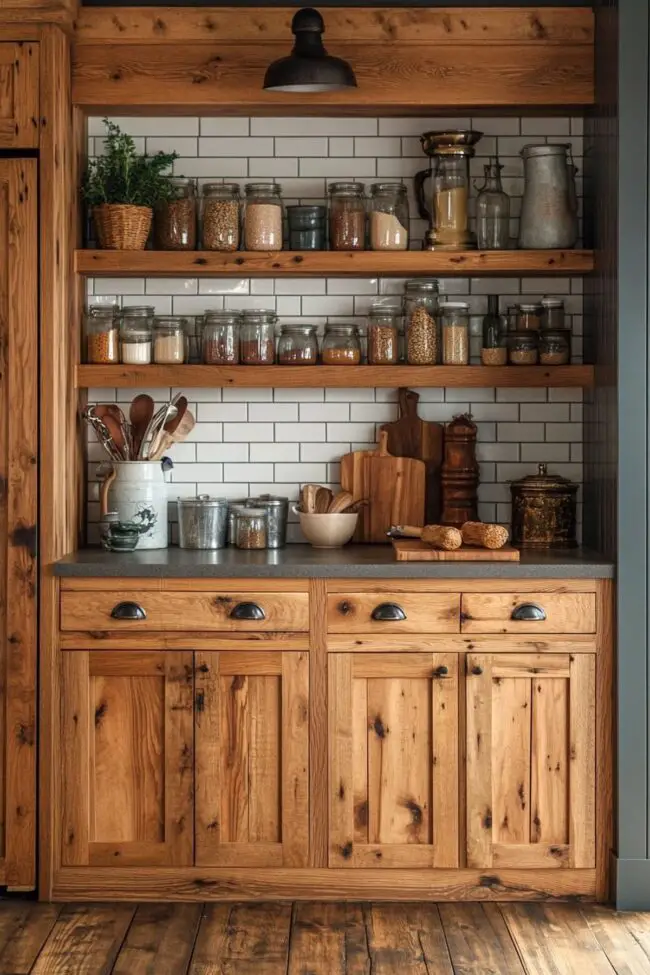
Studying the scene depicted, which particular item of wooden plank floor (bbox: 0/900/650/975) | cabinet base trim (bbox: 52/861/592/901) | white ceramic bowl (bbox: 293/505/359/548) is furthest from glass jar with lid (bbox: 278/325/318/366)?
wooden plank floor (bbox: 0/900/650/975)

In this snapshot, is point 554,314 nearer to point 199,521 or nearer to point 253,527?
point 253,527

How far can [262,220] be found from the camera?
13.7ft

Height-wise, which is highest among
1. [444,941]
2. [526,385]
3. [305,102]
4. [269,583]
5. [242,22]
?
[242,22]

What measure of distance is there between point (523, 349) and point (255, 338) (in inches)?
37.1

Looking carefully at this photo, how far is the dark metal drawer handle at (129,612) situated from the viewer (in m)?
3.82

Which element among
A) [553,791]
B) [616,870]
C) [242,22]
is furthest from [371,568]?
[242,22]

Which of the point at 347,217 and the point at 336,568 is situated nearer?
the point at 336,568

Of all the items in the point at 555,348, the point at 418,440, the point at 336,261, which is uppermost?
the point at 336,261

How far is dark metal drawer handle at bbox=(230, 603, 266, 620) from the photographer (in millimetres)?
3818

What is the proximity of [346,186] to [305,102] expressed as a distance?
312mm

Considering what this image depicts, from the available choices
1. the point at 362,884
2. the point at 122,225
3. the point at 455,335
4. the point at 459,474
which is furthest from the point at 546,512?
the point at 122,225

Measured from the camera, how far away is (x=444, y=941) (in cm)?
356

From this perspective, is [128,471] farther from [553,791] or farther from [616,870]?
[616,870]

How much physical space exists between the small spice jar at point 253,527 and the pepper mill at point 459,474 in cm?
66
